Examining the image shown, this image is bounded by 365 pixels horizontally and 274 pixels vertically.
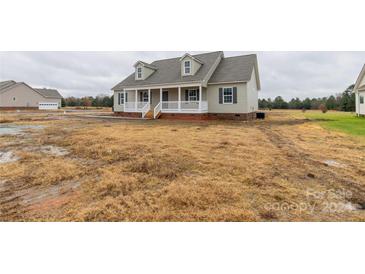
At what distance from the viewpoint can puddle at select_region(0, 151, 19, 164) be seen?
5.03 m

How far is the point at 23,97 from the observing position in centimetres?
4066

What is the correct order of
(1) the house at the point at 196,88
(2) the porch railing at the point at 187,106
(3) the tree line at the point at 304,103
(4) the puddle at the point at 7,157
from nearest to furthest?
(4) the puddle at the point at 7,157, (1) the house at the point at 196,88, (2) the porch railing at the point at 187,106, (3) the tree line at the point at 304,103

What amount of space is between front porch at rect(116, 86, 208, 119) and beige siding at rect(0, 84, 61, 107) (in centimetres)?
2977

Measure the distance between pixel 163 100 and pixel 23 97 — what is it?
3597cm

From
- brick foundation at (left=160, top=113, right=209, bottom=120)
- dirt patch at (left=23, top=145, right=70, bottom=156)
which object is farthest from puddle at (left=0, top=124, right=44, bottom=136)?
brick foundation at (left=160, top=113, right=209, bottom=120)

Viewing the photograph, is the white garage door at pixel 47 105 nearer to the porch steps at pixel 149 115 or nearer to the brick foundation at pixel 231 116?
the porch steps at pixel 149 115

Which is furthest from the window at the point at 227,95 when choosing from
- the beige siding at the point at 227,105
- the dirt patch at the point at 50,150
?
the dirt patch at the point at 50,150

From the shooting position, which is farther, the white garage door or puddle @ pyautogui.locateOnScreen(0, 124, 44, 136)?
the white garage door

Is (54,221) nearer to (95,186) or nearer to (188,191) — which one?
(95,186)

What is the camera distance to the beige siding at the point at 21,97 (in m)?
38.0

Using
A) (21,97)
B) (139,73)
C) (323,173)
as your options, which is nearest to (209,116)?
(139,73)

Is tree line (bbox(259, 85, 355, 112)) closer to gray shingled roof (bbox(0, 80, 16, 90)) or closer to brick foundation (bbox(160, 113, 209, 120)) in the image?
brick foundation (bbox(160, 113, 209, 120))

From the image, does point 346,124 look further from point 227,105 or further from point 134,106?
point 134,106

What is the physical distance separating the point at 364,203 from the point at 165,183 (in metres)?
2.99
